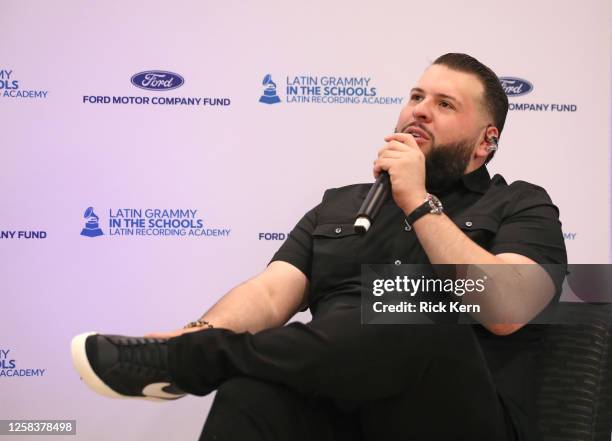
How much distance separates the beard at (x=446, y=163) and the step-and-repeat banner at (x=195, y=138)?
622 mm

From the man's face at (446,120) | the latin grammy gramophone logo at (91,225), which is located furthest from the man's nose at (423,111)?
the latin grammy gramophone logo at (91,225)

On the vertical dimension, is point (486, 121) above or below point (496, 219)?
above

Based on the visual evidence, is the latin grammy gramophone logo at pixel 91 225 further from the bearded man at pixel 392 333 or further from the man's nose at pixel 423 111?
the man's nose at pixel 423 111

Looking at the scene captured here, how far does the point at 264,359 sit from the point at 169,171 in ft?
4.70

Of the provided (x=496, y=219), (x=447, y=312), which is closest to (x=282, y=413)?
(x=447, y=312)

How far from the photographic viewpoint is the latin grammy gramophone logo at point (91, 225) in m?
2.67

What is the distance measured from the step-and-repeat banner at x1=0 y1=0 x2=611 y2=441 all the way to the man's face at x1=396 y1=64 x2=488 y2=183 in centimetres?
60

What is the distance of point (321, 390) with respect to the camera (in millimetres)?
1392

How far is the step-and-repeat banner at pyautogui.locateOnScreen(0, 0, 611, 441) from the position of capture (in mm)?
2666

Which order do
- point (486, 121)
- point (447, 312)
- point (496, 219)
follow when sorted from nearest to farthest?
point (447, 312), point (496, 219), point (486, 121)

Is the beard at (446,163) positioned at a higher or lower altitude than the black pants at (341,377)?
higher

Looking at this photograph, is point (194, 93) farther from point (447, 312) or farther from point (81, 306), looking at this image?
point (447, 312)

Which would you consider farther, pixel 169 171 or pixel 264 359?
pixel 169 171

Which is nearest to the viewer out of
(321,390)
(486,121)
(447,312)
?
(321,390)
